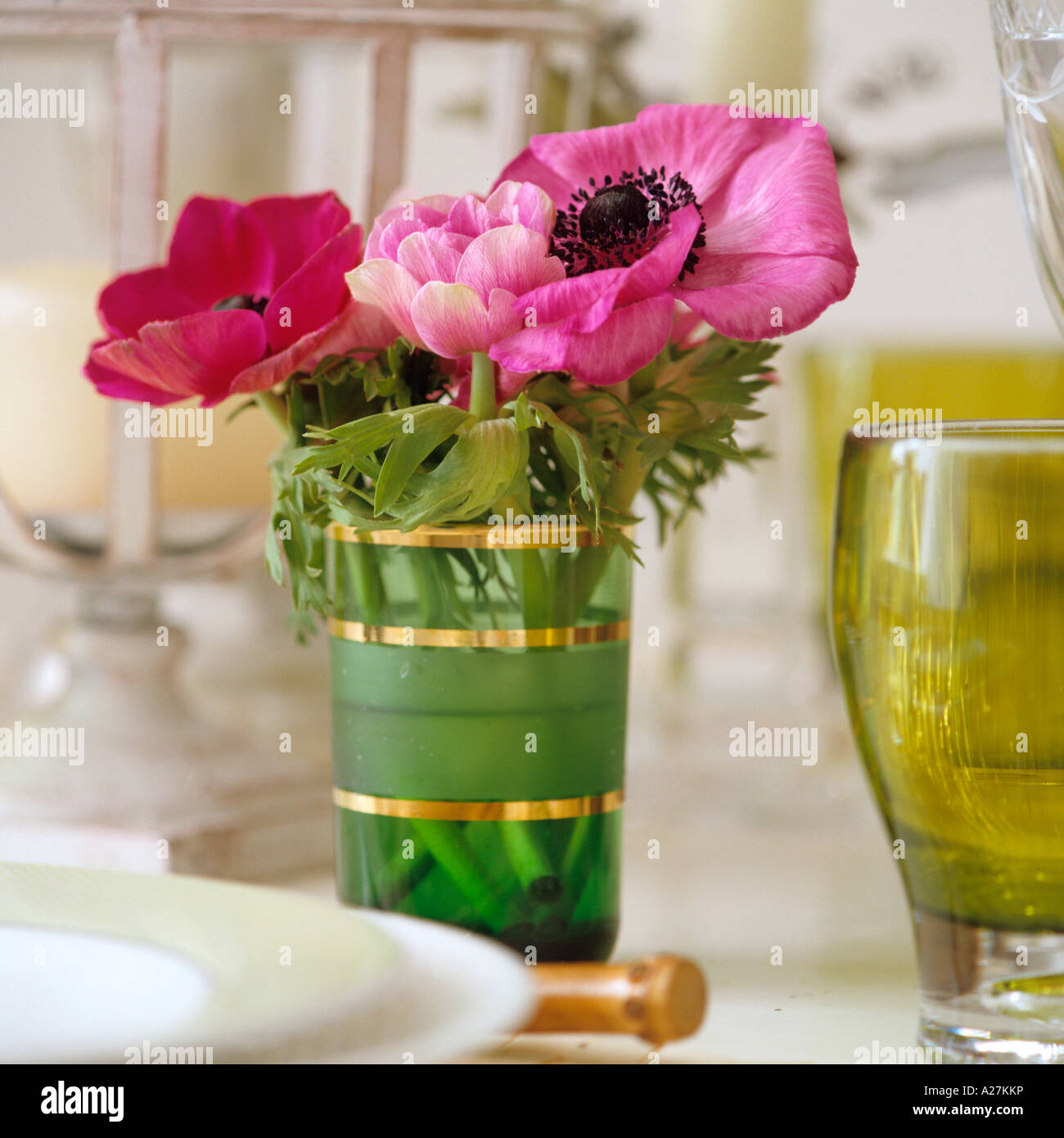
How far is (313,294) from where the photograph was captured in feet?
0.93

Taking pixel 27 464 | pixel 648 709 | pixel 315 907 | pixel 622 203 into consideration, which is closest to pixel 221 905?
pixel 315 907

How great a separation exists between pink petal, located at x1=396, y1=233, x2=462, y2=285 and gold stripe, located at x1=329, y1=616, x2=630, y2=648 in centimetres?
7

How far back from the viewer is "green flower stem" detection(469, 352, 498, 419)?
269 millimetres

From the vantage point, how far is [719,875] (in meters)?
0.44

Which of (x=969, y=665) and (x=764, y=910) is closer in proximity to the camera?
(x=969, y=665)

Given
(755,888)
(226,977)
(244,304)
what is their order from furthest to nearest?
(755,888) < (244,304) < (226,977)

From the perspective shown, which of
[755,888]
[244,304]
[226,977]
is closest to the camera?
[226,977]

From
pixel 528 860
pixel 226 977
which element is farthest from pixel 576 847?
pixel 226 977

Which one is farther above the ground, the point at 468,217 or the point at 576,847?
the point at 468,217

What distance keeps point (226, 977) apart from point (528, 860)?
4.0 inches

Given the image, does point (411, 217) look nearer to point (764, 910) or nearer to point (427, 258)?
point (427, 258)

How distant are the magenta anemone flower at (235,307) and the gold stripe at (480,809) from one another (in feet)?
0.29

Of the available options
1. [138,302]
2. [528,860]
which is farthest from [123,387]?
[528,860]
